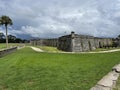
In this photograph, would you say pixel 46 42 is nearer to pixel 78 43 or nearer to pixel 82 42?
pixel 82 42

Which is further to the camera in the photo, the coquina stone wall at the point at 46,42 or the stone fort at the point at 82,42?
the coquina stone wall at the point at 46,42

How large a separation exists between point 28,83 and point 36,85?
76 centimetres

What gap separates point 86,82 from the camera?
28.2 feet

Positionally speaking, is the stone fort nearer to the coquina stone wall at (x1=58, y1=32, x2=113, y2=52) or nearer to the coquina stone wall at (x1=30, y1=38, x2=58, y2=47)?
the coquina stone wall at (x1=58, y1=32, x2=113, y2=52)

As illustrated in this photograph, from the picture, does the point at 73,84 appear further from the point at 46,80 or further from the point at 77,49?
the point at 77,49

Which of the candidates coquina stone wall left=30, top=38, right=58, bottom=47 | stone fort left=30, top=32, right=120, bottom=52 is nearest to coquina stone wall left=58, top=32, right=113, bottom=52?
stone fort left=30, top=32, right=120, bottom=52

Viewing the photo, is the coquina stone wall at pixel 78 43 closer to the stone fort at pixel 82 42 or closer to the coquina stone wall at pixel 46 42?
the stone fort at pixel 82 42

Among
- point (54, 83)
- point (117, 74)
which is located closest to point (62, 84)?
point (54, 83)

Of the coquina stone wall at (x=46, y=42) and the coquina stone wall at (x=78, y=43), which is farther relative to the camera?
the coquina stone wall at (x=46, y=42)

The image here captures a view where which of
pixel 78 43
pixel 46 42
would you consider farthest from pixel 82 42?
pixel 46 42

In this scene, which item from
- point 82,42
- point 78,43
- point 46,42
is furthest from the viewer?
point 46,42

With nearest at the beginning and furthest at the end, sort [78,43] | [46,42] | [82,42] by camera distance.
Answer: [78,43] < [82,42] < [46,42]

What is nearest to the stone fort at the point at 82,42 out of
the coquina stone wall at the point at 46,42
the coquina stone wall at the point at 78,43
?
the coquina stone wall at the point at 78,43

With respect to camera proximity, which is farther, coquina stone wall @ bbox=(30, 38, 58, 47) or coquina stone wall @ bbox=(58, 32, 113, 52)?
coquina stone wall @ bbox=(30, 38, 58, 47)
